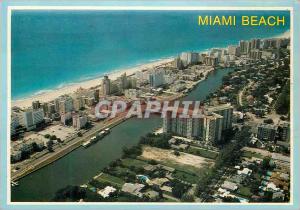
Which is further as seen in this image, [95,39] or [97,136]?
[97,136]

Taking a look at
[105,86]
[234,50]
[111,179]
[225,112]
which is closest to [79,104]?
[105,86]

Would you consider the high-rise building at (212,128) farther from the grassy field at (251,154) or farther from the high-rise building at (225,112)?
the grassy field at (251,154)

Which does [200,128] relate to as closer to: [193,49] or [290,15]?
[193,49]

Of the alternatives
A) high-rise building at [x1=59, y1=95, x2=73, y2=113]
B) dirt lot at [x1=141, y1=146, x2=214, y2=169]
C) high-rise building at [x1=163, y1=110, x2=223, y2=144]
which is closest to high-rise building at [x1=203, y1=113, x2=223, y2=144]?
high-rise building at [x1=163, y1=110, x2=223, y2=144]

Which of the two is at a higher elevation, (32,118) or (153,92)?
(153,92)

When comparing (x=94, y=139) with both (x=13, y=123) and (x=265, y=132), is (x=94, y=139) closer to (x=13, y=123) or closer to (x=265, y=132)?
(x=13, y=123)

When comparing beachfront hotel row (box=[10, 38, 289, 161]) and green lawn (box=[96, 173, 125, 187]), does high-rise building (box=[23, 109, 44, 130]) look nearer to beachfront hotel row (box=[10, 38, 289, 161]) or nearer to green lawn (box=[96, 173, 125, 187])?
beachfront hotel row (box=[10, 38, 289, 161])
